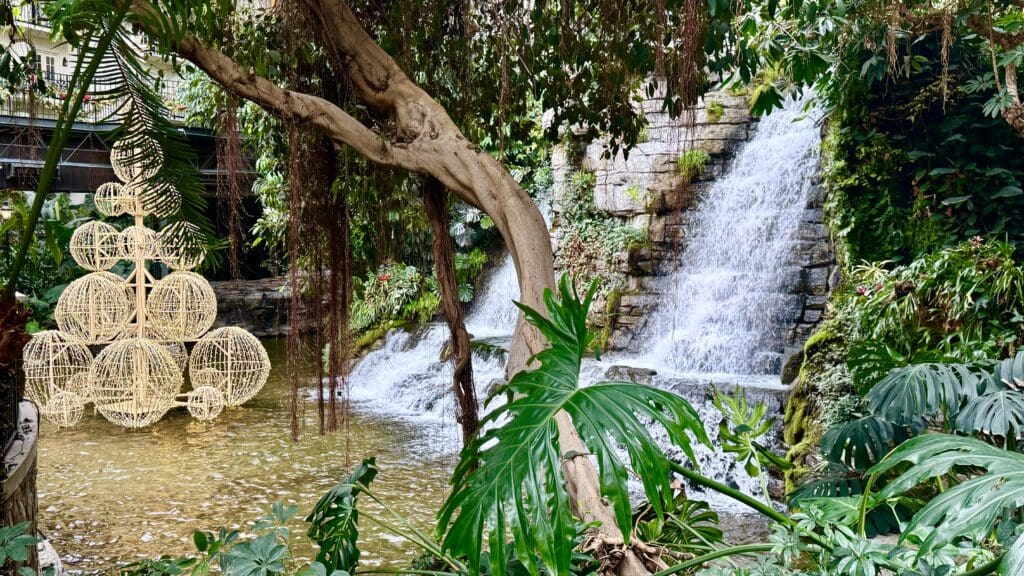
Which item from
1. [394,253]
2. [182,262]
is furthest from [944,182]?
[182,262]

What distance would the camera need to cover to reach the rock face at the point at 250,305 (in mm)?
11031

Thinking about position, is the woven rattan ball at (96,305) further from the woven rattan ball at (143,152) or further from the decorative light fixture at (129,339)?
the woven rattan ball at (143,152)

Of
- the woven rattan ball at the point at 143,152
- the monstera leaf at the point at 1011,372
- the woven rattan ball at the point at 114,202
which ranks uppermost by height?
the woven rattan ball at the point at 114,202

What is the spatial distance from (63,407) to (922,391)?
6353mm

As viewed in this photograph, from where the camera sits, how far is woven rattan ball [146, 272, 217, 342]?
644cm

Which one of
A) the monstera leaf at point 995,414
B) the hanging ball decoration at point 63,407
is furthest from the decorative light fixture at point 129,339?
the monstera leaf at point 995,414

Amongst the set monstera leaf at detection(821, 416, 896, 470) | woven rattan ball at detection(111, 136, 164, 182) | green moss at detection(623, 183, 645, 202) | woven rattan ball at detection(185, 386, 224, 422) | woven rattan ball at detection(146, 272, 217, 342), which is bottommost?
woven rattan ball at detection(185, 386, 224, 422)

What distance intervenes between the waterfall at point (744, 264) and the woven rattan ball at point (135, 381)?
4116 millimetres

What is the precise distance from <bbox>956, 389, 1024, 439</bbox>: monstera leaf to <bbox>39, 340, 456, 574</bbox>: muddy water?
270cm

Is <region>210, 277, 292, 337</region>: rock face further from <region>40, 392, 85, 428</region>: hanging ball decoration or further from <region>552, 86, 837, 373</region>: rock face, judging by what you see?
<region>552, 86, 837, 373</region>: rock face

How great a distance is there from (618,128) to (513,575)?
6.42 ft

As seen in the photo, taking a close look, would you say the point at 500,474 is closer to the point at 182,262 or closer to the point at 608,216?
the point at 182,262

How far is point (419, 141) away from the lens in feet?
7.09

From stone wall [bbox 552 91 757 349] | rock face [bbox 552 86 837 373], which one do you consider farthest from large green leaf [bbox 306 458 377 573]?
stone wall [bbox 552 91 757 349]
